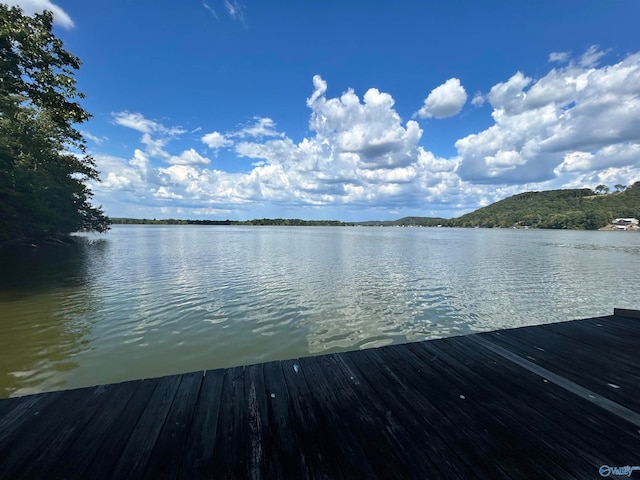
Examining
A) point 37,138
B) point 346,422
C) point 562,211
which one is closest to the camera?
point 346,422

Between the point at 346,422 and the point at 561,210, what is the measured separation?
193m

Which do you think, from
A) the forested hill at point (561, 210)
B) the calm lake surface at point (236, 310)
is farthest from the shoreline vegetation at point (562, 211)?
the calm lake surface at point (236, 310)

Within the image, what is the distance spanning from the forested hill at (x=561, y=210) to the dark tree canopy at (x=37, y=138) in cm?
16623

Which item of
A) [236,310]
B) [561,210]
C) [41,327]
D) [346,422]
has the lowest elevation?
[236,310]

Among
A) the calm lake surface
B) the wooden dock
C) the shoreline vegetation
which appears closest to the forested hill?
the shoreline vegetation

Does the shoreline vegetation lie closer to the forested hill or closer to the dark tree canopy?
the forested hill

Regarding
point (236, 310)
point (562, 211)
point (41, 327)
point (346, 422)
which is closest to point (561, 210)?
point (562, 211)

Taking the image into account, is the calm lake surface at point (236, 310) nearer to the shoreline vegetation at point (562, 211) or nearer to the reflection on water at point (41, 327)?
the reflection on water at point (41, 327)

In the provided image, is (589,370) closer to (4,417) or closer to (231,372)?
(231,372)

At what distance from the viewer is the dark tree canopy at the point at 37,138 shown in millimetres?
14617

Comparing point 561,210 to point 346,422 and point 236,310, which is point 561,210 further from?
point 346,422

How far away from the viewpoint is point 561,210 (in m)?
146

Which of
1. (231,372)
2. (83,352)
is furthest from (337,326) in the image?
(83,352)

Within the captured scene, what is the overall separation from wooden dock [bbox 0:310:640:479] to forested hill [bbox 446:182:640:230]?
161747 millimetres
